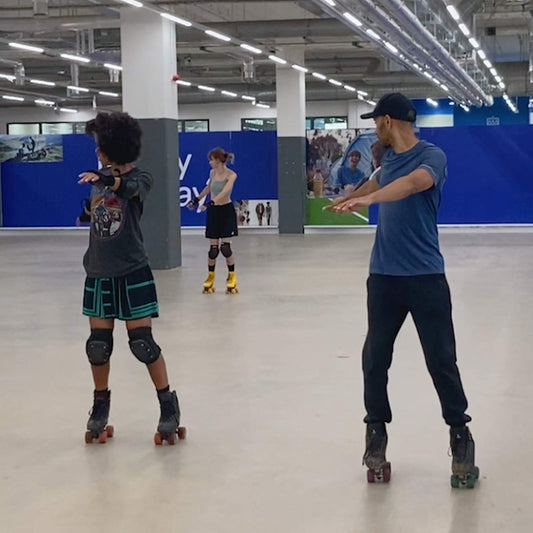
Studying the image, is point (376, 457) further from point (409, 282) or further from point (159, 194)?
point (159, 194)

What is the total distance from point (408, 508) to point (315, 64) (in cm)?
2385

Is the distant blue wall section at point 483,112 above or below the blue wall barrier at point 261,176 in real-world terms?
above

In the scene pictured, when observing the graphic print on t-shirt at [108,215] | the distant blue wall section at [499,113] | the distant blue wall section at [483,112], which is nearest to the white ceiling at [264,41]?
the distant blue wall section at [483,112]

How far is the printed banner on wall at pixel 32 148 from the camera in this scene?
73.4 feet

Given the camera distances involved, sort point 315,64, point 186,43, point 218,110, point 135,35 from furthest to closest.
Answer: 1. point 218,110
2. point 315,64
3. point 186,43
4. point 135,35

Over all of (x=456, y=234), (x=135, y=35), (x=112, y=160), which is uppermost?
(x=135, y=35)

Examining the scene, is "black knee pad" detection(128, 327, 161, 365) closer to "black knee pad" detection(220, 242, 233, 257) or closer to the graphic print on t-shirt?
the graphic print on t-shirt

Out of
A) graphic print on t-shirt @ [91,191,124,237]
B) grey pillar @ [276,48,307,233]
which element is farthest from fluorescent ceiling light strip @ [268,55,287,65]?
graphic print on t-shirt @ [91,191,124,237]

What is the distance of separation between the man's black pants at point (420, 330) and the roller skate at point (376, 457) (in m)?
0.11

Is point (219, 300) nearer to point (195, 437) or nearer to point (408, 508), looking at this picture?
point (195, 437)

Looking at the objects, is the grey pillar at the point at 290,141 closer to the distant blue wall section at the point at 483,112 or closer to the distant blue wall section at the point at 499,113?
the distant blue wall section at the point at 483,112

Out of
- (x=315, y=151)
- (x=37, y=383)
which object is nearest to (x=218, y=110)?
(x=315, y=151)

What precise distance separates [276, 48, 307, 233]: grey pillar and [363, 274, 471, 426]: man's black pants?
16.9 m

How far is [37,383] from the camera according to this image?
5.96m
